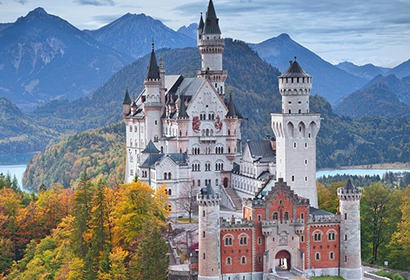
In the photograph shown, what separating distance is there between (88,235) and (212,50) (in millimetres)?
37236

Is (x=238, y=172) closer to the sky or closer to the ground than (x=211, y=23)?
closer to the ground

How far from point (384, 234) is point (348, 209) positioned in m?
17.8

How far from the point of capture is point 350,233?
77.6 metres

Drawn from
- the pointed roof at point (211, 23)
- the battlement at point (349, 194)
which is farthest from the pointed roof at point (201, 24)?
the battlement at point (349, 194)

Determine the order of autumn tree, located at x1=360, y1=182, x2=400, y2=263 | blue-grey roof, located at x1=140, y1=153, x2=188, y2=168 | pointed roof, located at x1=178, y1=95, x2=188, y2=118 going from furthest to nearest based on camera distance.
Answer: pointed roof, located at x1=178, y1=95, x2=188, y2=118, blue-grey roof, located at x1=140, y1=153, x2=188, y2=168, autumn tree, located at x1=360, y1=182, x2=400, y2=263

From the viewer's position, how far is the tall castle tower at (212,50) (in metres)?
108

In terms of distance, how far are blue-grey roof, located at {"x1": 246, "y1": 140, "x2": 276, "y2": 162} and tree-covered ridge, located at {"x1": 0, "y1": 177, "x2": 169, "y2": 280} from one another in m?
12.3

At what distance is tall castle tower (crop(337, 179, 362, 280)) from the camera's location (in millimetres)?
77688

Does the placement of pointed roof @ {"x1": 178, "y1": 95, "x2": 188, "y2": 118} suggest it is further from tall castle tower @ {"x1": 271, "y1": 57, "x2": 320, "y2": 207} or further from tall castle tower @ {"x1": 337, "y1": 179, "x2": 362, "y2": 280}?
tall castle tower @ {"x1": 337, "y1": 179, "x2": 362, "y2": 280}

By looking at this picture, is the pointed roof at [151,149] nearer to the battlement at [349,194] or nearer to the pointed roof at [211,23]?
the pointed roof at [211,23]

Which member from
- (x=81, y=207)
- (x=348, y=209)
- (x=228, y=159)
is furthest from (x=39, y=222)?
(x=348, y=209)

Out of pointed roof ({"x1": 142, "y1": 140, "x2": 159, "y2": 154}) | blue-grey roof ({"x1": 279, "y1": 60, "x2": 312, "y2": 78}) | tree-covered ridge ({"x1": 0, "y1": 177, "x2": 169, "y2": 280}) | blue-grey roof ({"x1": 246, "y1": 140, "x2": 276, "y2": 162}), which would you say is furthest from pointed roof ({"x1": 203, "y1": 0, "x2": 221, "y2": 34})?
tree-covered ridge ({"x1": 0, "y1": 177, "x2": 169, "y2": 280})

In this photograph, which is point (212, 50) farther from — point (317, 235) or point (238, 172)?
point (317, 235)

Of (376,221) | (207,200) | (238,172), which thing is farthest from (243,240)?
(238,172)
